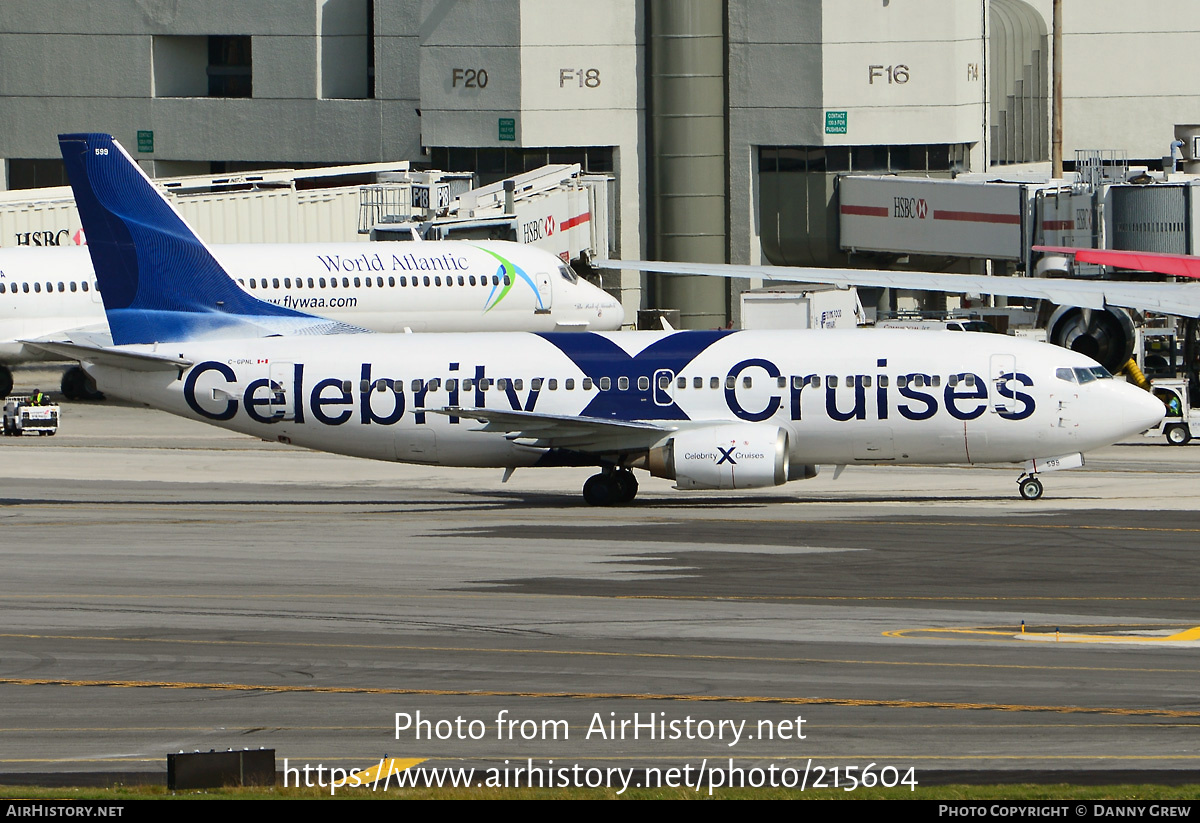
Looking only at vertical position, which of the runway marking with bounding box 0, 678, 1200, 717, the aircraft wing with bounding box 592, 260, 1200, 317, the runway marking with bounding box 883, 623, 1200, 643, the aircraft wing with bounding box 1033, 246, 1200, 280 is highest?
the aircraft wing with bounding box 1033, 246, 1200, 280

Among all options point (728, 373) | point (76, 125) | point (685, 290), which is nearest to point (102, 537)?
point (728, 373)

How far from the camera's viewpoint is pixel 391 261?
61281 mm

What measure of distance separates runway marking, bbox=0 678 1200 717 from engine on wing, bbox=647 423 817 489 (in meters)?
17.2

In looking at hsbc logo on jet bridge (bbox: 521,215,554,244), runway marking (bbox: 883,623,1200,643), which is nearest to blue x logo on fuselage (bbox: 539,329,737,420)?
runway marking (bbox: 883,623,1200,643)

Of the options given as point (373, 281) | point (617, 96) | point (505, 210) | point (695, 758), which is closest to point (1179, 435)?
point (373, 281)

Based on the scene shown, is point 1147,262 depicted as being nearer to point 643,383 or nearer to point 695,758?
point 643,383

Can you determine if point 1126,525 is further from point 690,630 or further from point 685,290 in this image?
point 685,290

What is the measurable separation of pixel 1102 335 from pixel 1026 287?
300 cm

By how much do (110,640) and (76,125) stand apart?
243 ft

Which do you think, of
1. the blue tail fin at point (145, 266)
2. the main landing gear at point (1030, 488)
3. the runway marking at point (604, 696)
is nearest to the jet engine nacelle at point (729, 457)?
the main landing gear at point (1030, 488)

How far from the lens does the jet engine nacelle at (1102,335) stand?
165ft

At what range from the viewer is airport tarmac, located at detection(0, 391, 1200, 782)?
18.4m

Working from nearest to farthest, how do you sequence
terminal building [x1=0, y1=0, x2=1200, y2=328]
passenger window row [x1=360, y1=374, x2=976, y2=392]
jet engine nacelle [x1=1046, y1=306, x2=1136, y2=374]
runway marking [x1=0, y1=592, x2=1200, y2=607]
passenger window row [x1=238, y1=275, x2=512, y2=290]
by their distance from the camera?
1. runway marking [x1=0, y1=592, x2=1200, y2=607]
2. passenger window row [x1=360, y1=374, x2=976, y2=392]
3. jet engine nacelle [x1=1046, y1=306, x2=1136, y2=374]
4. passenger window row [x1=238, y1=275, x2=512, y2=290]
5. terminal building [x1=0, y1=0, x2=1200, y2=328]

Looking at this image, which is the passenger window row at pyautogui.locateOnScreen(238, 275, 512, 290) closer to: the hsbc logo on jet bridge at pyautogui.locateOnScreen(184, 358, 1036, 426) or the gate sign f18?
the hsbc logo on jet bridge at pyautogui.locateOnScreen(184, 358, 1036, 426)
